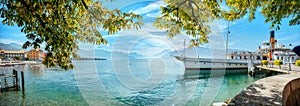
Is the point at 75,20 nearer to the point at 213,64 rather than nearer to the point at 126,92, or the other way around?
the point at 126,92

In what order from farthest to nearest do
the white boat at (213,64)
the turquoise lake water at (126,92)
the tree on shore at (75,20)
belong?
the white boat at (213,64) < the turquoise lake water at (126,92) < the tree on shore at (75,20)

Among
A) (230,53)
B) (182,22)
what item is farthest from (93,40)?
(230,53)

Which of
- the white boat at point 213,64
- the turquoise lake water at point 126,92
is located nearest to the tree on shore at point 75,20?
the turquoise lake water at point 126,92

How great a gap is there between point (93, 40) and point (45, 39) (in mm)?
1376

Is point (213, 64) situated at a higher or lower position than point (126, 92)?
higher

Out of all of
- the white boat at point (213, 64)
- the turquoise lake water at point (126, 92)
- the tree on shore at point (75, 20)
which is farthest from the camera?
the white boat at point (213, 64)

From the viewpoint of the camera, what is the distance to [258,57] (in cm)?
4019

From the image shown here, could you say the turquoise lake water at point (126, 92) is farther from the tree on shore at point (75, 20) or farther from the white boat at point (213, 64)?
the white boat at point (213, 64)

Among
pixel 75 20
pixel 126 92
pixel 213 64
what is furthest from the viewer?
pixel 213 64

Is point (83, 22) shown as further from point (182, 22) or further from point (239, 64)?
point (239, 64)

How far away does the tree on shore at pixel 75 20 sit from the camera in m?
2.88

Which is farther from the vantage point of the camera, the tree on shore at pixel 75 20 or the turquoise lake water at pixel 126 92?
the turquoise lake water at pixel 126 92

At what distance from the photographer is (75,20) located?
3559mm

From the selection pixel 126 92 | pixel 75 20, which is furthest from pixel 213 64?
pixel 75 20
